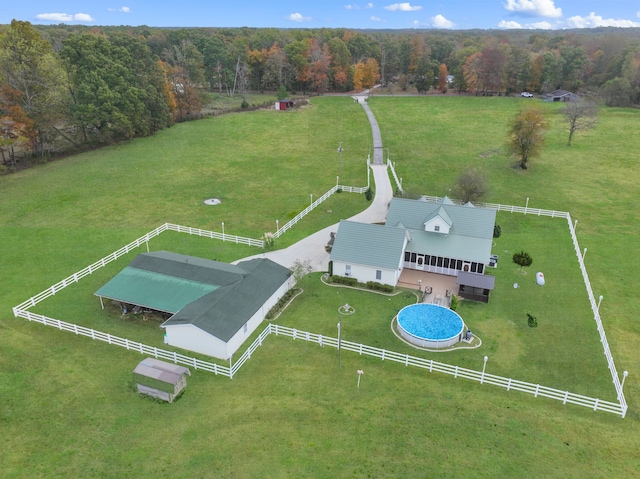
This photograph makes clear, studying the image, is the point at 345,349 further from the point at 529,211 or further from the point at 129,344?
the point at 529,211

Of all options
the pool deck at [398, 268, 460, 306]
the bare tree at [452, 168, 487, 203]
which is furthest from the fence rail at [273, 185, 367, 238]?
the pool deck at [398, 268, 460, 306]

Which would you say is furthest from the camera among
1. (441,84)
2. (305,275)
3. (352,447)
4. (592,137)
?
(441,84)

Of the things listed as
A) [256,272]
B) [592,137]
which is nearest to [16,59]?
[256,272]

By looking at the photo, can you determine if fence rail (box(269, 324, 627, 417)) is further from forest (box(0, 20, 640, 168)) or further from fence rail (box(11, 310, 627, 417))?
forest (box(0, 20, 640, 168))

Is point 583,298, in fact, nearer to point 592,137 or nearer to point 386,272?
point 386,272

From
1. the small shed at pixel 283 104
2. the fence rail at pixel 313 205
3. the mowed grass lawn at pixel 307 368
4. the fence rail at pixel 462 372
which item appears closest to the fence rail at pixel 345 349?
the fence rail at pixel 462 372

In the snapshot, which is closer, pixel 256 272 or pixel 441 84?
pixel 256 272

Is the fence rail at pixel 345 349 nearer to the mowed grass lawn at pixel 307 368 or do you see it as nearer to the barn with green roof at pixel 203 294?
the mowed grass lawn at pixel 307 368

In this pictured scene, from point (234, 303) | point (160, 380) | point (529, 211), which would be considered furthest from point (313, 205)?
point (160, 380)
